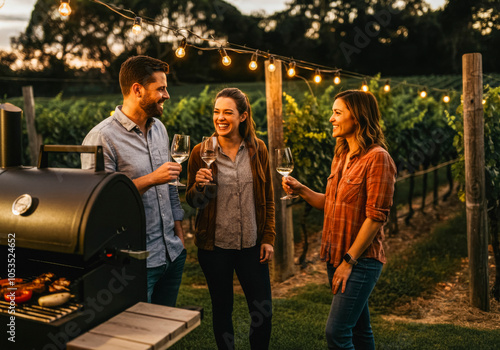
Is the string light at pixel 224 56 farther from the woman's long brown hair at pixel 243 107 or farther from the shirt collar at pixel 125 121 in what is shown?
the shirt collar at pixel 125 121

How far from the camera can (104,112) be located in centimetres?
1047

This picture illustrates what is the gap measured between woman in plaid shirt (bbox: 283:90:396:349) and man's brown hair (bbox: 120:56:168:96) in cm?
99

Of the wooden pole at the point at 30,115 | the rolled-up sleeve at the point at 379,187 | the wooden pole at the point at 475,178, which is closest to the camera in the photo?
the rolled-up sleeve at the point at 379,187

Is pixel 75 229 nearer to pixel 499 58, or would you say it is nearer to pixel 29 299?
pixel 29 299

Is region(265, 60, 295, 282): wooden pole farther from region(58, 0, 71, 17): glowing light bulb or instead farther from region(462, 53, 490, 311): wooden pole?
region(58, 0, 71, 17): glowing light bulb

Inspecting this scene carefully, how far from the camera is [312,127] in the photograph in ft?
21.5

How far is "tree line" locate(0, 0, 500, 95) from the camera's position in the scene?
29672 millimetres

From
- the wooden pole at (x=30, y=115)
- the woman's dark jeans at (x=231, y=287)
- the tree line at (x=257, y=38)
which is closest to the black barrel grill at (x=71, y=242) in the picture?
the woman's dark jeans at (x=231, y=287)

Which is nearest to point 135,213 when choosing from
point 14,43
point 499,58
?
point 499,58

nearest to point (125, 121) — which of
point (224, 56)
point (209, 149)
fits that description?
point (209, 149)

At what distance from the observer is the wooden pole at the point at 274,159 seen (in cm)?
554

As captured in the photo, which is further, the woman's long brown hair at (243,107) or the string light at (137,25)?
the string light at (137,25)

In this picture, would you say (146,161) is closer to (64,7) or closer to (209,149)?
(209,149)

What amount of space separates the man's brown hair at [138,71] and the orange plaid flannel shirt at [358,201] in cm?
121
